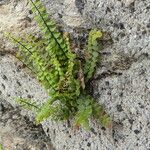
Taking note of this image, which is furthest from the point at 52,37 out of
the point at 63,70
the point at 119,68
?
the point at 119,68

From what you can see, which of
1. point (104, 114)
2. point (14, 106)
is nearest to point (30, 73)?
point (14, 106)

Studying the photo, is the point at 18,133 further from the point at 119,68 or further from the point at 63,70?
the point at 119,68

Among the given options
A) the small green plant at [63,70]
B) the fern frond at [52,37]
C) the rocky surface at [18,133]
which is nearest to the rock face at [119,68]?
the small green plant at [63,70]

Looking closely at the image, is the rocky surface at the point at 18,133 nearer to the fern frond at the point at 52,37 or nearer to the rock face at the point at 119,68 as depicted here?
the rock face at the point at 119,68

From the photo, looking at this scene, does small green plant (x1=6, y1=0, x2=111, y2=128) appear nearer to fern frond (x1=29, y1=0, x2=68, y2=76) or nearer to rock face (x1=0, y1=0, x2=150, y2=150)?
fern frond (x1=29, y1=0, x2=68, y2=76)

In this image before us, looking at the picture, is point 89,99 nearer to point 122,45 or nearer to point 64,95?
point 64,95

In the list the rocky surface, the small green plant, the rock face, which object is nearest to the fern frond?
the small green plant

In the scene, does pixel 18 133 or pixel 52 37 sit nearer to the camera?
pixel 52 37
